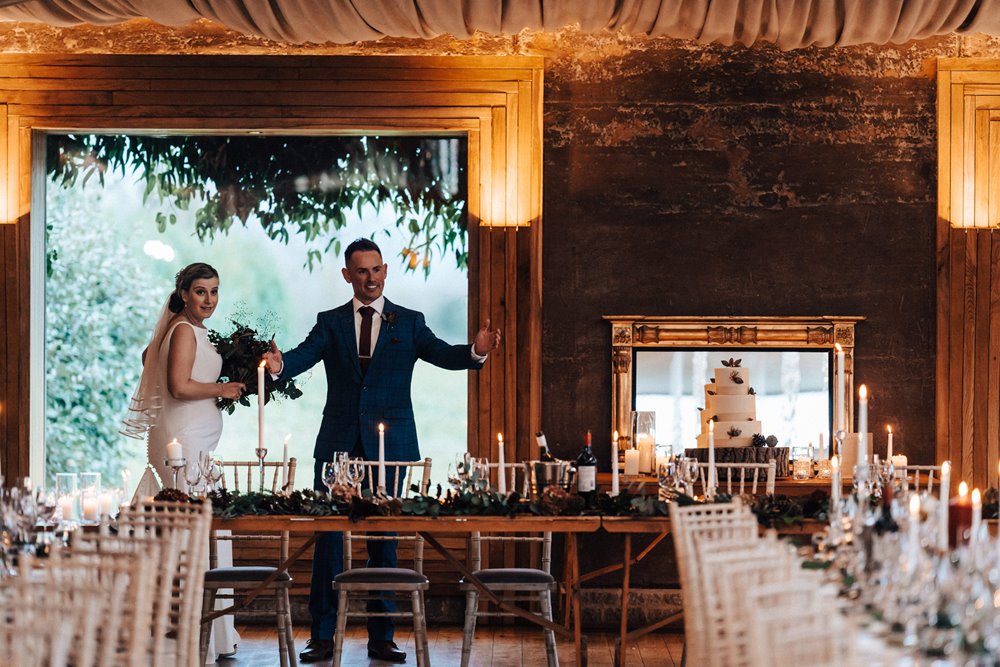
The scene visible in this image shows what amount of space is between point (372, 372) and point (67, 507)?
234 cm

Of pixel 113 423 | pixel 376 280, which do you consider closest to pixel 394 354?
pixel 376 280

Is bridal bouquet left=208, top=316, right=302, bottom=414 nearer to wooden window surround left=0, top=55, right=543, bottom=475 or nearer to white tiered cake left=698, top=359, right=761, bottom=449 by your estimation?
wooden window surround left=0, top=55, right=543, bottom=475

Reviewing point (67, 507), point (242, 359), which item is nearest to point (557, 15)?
point (242, 359)

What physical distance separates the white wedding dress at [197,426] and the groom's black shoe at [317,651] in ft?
1.45

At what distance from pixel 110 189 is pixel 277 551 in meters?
2.46

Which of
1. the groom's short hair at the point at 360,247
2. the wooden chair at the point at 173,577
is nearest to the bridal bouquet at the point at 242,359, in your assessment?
the groom's short hair at the point at 360,247

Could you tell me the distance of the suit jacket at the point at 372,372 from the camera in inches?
292

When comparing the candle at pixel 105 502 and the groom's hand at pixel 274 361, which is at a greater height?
the groom's hand at pixel 274 361

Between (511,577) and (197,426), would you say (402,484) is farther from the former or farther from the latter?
(511,577)

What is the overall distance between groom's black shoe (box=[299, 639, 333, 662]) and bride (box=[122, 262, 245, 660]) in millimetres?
445

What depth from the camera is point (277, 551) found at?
26.8ft

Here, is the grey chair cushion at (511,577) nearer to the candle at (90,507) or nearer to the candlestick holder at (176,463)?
the candlestick holder at (176,463)

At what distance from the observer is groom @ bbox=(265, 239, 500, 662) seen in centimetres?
741

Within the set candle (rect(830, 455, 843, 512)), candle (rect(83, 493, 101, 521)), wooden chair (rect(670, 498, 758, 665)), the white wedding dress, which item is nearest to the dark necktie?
the white wedding dress
